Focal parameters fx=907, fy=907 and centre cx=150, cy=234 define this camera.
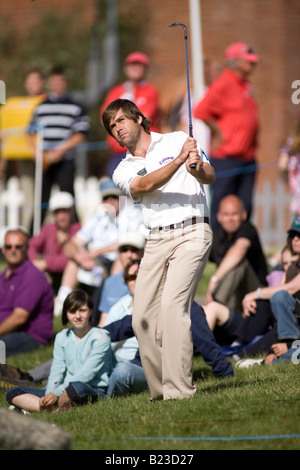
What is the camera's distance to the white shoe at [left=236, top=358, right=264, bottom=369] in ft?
24.4

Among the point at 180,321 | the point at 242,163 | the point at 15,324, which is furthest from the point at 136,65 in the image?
the point at 180,321

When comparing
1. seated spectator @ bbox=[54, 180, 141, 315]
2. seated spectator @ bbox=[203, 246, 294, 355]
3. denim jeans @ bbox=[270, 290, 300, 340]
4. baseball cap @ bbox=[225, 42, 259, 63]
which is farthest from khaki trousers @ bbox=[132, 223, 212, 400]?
baseball cap @ bbox=[225, 42, 259, 63]

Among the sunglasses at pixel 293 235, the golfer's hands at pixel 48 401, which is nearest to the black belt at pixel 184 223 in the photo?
the golfer's hands at pixel 48 401

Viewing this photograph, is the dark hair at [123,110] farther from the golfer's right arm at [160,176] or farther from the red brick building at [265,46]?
the red brick building at [265,46]

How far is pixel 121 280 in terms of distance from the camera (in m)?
8.73

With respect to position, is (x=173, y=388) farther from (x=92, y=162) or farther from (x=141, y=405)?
(x=92, y=162)

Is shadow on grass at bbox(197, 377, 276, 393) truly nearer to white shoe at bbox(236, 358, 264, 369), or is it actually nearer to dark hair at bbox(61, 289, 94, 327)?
white shoe at bbox(236, 358, 264, 369)

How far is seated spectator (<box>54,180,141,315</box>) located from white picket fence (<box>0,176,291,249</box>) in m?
3.95

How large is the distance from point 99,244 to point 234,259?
236cm

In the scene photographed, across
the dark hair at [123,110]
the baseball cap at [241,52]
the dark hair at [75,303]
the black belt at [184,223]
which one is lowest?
the dark hair at [75,303]

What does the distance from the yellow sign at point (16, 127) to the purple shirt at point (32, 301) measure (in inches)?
190

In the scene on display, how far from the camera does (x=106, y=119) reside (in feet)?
20.2

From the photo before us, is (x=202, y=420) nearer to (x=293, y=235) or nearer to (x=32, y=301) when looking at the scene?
(x=293, y=235)

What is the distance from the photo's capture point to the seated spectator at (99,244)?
Answer: 10.2m
